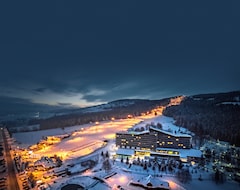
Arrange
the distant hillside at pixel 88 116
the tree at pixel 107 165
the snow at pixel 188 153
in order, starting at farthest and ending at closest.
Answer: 1. the distant hillside at pixel 88 116
2. the snow at pixel 188 153
3. the tree at pixel 107 165

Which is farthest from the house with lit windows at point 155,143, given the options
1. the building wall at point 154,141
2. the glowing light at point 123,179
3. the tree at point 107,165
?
the glowing light at point 123,179

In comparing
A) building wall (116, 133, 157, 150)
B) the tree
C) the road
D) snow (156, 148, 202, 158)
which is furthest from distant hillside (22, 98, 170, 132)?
snow (156, 148, 202, 158)

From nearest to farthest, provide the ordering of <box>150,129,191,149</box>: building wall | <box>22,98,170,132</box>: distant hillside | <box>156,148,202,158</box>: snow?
1. <box>156,148,202,158</box>: snow
2. <box>150,129,191,149</box>: building wall
3. <box>22,98,170,132</box>: distant hillside

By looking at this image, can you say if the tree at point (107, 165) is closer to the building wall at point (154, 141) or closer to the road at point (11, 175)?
the building wall at point (154, 141)

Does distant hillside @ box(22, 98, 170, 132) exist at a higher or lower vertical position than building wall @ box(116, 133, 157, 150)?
higher

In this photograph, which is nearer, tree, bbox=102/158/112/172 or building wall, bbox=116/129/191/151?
tree, bbox=102/158/112/172

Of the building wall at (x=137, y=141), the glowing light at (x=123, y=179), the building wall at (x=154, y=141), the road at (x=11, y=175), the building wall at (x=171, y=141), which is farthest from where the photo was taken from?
the building wall at (x=137, y=141)

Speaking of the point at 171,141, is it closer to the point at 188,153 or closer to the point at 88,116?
the point at 188,153

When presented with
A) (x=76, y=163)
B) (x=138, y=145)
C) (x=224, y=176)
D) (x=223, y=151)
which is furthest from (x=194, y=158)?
(x=76, y=163)

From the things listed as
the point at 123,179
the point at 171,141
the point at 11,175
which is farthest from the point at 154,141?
the point at 11,175

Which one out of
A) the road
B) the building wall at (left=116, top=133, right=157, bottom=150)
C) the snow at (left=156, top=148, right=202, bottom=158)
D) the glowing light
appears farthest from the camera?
the building wall at (left=116, top=133, right=157, bottom=150)

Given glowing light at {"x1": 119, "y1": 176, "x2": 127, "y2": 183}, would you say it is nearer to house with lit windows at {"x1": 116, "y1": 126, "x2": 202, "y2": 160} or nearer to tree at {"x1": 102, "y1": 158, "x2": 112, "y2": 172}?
tree at {"x1": 102, "y1": 158, "x2": 112, "y2": 172}
